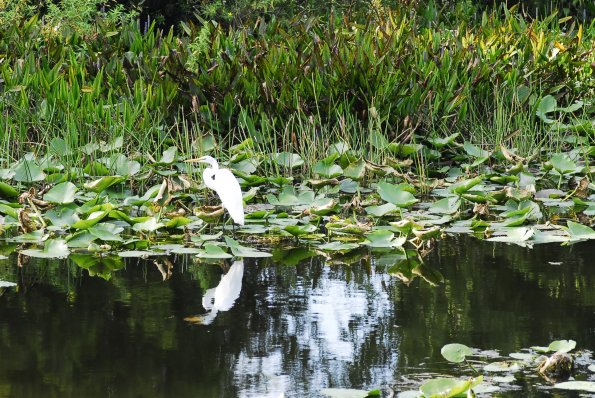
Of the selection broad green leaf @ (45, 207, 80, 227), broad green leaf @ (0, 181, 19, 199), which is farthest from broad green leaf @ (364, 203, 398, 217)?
broad green leaf @ (0, 181, 19, 199)

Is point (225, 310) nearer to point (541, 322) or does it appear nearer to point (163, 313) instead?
point (163, 313)

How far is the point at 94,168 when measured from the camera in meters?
6.15

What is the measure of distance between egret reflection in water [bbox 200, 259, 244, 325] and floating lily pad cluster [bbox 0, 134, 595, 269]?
0.48 feet

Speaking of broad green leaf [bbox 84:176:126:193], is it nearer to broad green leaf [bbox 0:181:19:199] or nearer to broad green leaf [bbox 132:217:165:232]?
broad green leaf [bbox 0:181:19:199]

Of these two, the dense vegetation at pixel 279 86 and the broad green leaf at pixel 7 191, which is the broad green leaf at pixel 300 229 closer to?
the broad green leaf at pixel 7 191

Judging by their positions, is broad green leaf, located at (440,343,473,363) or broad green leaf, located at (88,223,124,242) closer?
broad green leaf, located at (440,343,473,363)

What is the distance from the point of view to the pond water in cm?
318

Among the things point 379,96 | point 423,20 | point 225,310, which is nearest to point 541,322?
point 225,310

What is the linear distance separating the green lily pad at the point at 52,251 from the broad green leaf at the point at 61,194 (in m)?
0.63

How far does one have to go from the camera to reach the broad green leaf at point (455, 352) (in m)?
3.26

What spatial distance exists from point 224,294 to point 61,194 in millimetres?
1515

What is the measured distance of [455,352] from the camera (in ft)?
10.8

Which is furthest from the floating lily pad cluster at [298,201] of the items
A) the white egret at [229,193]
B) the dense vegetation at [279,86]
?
the dense vegetation at [279,86]

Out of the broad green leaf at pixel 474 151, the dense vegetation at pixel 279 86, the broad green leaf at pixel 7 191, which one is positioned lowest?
the broad green leaf at pixel 7 191
